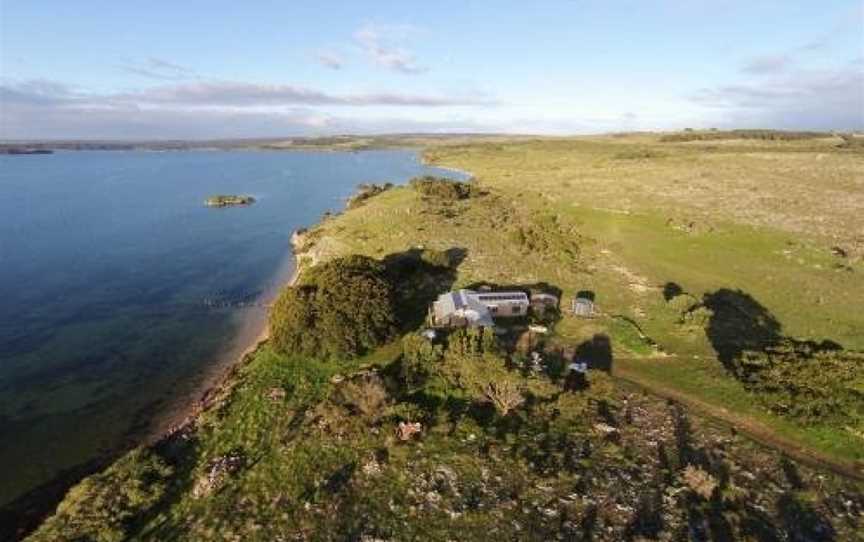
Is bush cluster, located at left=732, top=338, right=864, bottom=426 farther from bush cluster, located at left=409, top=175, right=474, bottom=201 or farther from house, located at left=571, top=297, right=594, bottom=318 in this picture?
bush cluster, located at left=409, top=175, right=474, bottom=201

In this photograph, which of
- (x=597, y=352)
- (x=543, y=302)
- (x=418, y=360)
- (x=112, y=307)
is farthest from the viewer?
(x=112, y=307)

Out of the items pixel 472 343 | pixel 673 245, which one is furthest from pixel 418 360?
pixel 673 245

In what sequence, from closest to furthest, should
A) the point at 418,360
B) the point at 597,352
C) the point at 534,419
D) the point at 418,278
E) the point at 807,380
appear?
the point at 534,419, the point at 807,380, the point at 418,360, the point at 597,352, the point at 418,278

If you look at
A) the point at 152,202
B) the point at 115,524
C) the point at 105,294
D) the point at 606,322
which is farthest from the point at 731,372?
the point at 152,202

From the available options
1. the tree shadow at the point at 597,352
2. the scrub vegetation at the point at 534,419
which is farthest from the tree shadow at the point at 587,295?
the tree shadow at the point at 597,352

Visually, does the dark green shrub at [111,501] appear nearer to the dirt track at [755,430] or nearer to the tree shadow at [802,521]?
the dirt track at [755,430]

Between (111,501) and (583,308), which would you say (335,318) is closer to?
(111,501)
